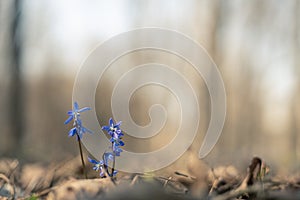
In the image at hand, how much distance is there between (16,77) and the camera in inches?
476

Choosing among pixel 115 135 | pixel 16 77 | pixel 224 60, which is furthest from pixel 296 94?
pixel 115 135

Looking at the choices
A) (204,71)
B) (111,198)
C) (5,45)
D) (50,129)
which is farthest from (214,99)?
(111,198)

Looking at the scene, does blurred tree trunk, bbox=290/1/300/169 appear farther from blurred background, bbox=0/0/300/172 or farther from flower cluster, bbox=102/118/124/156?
flower cluster, bbox=102/118/124/156

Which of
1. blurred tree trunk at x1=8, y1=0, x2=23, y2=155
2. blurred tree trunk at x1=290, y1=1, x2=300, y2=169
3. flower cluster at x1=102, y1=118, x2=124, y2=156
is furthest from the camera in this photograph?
blurred tree trunk at x1=290, y1=1, x2=300, y2=169

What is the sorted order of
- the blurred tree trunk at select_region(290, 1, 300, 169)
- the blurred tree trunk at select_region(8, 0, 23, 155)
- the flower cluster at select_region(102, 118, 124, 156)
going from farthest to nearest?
the blurred tree trunk at select_region(290, 1, 300, 169) → the blurred tree trunk at select_region(8, 0, 23, 155) → the flower cluster at select_region(102, 118, 124, 156)

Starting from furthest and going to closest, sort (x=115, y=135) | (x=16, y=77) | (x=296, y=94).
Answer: (x=296, y=94) < (x=16, y=77) < (x=115, y=135)

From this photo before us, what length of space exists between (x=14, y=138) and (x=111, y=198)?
1127 cm

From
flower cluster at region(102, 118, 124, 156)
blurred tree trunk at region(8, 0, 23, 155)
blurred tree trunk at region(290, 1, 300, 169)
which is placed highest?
blurred tree trunk at region(290, 1, 300, 169)

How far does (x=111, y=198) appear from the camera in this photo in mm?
762

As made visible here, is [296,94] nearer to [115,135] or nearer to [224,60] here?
[224,60]

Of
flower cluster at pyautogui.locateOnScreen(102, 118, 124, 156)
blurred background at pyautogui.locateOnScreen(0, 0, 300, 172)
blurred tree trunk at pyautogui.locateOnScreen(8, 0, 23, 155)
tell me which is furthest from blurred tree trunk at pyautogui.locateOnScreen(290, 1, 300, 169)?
flower cluster at pyautogui.locateOnScreen(102, 118, 124, 156)

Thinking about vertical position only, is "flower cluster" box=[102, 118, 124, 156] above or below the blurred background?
below

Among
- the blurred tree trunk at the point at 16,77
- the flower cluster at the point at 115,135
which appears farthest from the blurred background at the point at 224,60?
the flower cluster at the point at 115,135

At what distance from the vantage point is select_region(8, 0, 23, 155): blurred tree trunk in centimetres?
1173
